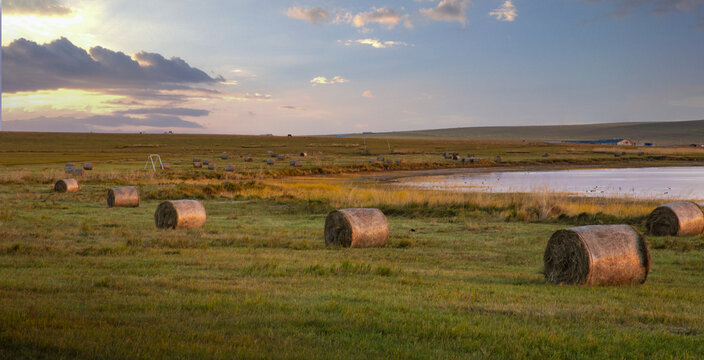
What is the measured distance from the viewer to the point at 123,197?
2941 centimetres

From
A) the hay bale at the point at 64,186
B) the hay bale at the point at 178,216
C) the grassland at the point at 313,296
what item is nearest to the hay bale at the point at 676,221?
the grassland at the point at 313,296

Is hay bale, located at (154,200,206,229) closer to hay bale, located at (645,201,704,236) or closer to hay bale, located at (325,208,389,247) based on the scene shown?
hay bale, located at (325,208,389,247)

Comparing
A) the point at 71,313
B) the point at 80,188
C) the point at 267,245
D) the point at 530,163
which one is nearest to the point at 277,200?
the point at 80,188

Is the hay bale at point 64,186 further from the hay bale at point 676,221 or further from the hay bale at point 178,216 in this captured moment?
the hay bale at point 676,221

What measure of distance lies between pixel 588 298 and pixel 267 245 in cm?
993

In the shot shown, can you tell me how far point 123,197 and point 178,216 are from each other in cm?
931

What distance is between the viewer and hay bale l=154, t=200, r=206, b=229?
2148 centimetres

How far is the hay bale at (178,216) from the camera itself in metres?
21.5

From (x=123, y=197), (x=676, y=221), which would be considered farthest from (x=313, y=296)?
(x=123, y=197)

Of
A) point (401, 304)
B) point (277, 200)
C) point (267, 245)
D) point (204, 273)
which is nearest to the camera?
point (401, 304)

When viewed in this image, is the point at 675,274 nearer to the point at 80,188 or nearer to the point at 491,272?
the point at 491,272

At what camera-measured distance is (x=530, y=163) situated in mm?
89188

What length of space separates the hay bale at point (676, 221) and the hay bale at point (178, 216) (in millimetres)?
15550

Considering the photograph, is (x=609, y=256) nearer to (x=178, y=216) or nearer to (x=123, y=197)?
(x=178, y=216)
